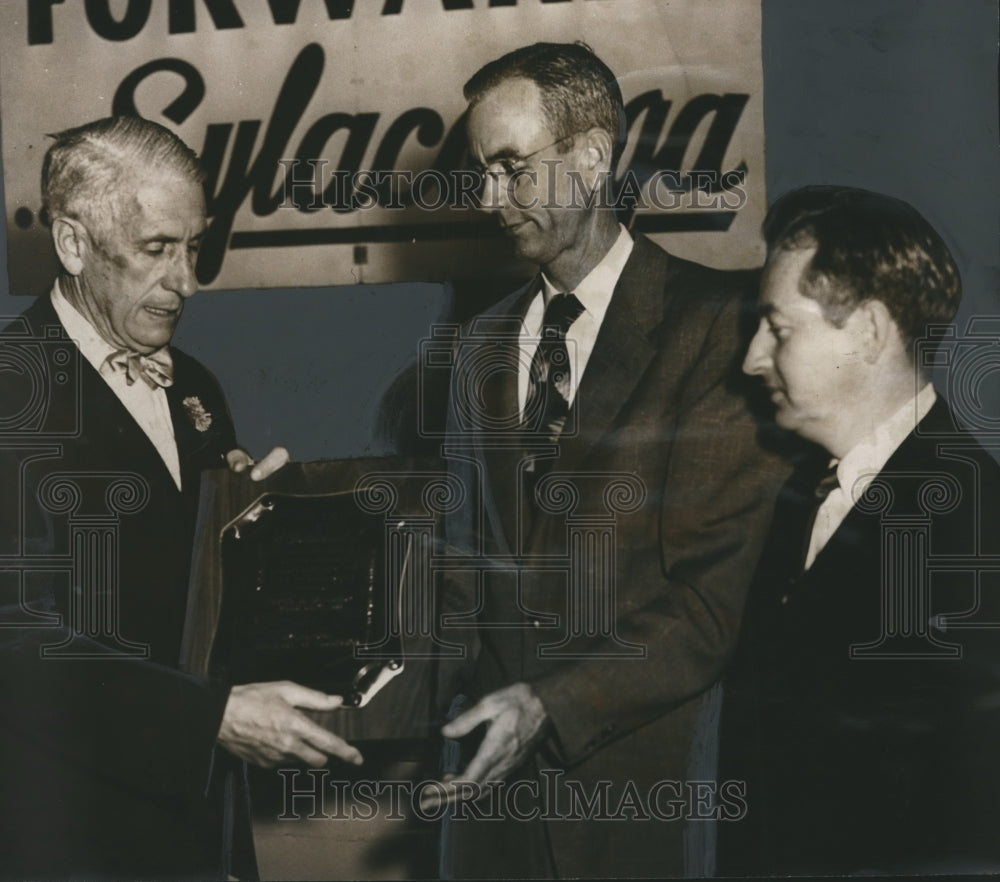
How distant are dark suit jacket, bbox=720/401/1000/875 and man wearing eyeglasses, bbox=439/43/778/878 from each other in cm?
15

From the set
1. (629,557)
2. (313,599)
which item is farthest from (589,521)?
(313,599)

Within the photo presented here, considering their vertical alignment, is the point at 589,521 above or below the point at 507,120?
below

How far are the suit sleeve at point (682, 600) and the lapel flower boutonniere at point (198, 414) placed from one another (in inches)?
57.7

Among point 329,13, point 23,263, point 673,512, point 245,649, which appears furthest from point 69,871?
point 329,13

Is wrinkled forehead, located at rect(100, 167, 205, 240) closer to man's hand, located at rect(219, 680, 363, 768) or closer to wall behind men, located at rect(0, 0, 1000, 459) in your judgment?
wall behind men, located at rect(0, 0, 1000, 459)

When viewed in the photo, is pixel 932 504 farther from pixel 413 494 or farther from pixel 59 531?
pixel 59 531

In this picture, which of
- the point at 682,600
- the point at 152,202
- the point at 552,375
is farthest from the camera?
the point at 152,202

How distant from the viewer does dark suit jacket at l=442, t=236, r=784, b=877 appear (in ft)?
13.8

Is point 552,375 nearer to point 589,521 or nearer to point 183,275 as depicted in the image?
point 589,521

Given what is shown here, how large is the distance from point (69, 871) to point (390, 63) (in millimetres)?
3072

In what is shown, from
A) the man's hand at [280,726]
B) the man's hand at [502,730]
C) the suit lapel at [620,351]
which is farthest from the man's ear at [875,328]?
the man's hand at [280,726]

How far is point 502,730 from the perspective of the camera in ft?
13.8

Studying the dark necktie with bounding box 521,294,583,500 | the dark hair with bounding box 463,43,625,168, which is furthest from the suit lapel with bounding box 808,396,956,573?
the dark hair with bounding box 463,43,625,168

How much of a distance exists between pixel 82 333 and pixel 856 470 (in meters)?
2.75
